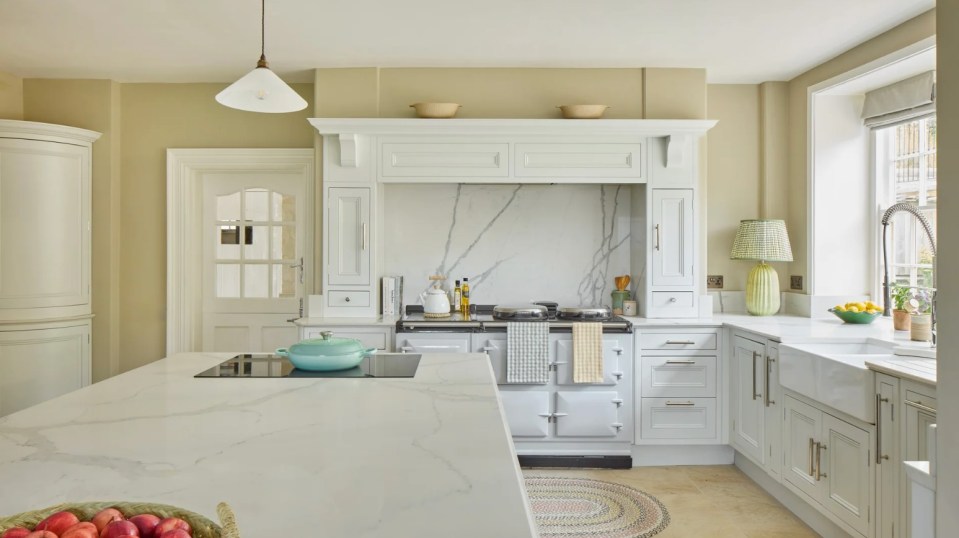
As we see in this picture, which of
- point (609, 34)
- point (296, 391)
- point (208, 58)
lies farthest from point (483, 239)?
point (296, 391)

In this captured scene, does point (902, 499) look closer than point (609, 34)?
Yes

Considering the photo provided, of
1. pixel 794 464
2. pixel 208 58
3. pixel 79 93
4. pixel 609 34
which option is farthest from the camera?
pixel 79 93

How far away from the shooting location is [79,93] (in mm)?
4406

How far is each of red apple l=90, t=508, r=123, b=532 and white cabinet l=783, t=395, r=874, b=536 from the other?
8.52 feet

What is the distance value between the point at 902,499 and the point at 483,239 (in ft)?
9.16

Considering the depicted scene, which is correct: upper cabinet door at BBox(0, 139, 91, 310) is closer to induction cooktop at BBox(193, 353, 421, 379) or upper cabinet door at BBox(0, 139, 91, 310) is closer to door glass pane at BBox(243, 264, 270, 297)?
door glass pane at BBox(243, 264, 270, 297)

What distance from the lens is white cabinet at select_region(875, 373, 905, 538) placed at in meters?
2.34

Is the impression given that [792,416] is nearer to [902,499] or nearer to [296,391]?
[902,499]

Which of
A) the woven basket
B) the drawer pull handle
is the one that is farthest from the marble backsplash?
the woven basket

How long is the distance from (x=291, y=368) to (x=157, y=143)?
2.99 m

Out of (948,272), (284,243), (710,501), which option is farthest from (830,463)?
(284,243)

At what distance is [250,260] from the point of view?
464 centimetres

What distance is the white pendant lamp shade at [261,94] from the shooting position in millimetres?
2162

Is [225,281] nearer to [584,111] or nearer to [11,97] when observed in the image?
[11,97]
